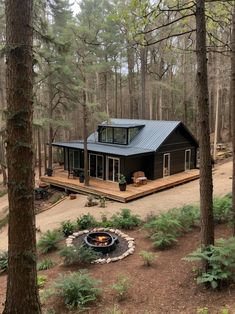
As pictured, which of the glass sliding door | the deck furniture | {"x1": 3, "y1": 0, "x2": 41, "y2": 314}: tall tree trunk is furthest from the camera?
the glass sliding door

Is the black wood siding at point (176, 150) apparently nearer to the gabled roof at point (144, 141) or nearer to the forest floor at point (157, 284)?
the gabled roof at point (144, 141)

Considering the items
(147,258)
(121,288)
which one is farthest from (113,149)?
(121,288)

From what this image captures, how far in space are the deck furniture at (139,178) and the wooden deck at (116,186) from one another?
9.0 inches

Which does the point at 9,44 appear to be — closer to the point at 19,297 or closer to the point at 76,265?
the point at 19,297

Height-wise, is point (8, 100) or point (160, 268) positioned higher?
point (8, 100)

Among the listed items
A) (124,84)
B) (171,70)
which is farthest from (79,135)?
(171,70)

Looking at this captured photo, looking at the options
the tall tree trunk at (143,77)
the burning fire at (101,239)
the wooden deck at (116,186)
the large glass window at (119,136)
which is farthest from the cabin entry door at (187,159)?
the burning fire at (101,239)

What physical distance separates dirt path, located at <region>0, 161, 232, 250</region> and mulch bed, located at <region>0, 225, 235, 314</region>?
4.21 metres

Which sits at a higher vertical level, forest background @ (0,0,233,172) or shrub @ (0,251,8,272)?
forest background @ (0,0,233,172)

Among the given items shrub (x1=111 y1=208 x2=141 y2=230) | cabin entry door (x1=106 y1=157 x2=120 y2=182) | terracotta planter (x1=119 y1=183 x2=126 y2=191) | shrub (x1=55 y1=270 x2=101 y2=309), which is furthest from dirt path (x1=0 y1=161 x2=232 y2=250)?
shrub (x1=55 y1=270 x2=101 y2=309)

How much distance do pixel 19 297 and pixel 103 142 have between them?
1546 centimetres

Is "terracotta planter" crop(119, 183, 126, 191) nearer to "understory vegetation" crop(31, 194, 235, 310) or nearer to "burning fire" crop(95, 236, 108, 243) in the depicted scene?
"understory vegetation" crop(31, 194, 235, 310)

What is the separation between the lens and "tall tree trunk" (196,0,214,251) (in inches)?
173

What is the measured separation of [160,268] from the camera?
6.01 metres
